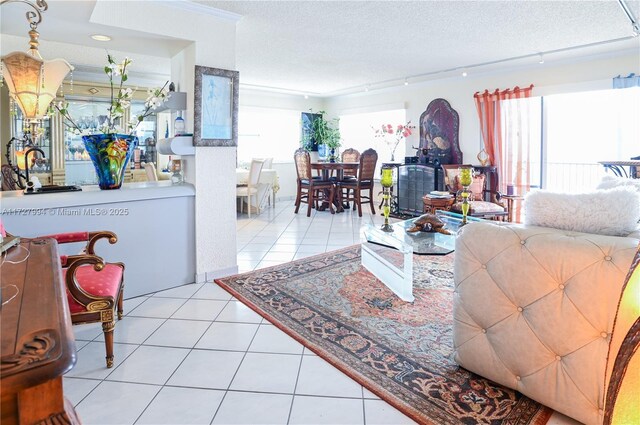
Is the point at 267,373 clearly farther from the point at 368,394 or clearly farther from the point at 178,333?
the point at 178,333

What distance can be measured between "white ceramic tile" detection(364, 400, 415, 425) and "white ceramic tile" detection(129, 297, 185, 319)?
1.62 metres

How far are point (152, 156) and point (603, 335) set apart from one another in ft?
21.0

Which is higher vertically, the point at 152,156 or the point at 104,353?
the point at 152,156

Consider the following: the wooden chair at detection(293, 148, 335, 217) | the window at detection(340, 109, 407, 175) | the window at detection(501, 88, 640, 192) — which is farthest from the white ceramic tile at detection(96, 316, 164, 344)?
the window at detection(340, 109, 407, 175)

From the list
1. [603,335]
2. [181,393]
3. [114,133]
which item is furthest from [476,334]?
[114,133]

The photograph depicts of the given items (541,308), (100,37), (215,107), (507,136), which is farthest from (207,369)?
(507,136)

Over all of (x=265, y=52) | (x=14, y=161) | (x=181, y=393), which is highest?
(x=265, y=52)

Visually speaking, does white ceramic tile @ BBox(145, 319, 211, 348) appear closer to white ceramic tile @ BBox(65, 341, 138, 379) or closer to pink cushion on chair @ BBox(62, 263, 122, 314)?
white ceramic tile @ BBox(65, 341, 138, 379)

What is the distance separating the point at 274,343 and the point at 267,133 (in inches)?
266

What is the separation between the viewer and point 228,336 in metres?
2.47

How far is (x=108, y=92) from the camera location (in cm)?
609

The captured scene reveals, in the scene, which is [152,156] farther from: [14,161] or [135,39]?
[135,39]

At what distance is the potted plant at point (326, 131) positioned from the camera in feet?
28.8

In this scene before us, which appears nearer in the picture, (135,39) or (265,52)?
(135,39)
